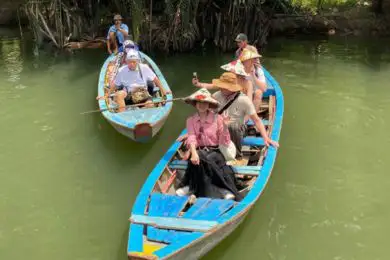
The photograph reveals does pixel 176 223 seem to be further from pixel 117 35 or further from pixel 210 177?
pixel 117 35

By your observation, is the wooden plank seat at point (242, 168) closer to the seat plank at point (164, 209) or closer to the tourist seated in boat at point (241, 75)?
the seat plank at point (164, 209)

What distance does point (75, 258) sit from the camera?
4914 mm

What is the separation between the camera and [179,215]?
15.4ft

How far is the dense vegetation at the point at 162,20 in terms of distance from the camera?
1357cm

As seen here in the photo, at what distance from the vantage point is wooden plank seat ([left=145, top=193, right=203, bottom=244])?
428 cm

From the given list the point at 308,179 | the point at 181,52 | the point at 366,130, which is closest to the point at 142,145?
the point at 308,179

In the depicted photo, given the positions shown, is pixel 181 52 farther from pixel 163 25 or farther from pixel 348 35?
pixel 348 35

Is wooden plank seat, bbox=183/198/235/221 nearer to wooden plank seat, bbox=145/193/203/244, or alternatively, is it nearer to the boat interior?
the boat interior

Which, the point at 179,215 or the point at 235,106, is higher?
the point at 235,106

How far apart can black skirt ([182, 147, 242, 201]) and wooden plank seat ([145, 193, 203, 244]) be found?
0.32m

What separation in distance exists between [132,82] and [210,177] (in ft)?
12.4

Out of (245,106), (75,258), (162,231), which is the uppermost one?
(245,106)

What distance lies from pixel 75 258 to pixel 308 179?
3.65 meters

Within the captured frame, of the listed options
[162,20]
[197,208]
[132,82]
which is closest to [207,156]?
[197,208]
